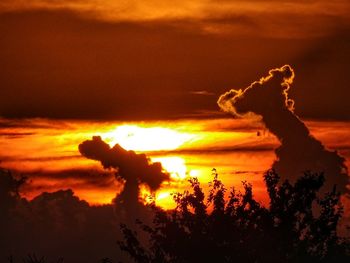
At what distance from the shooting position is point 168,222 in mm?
80688

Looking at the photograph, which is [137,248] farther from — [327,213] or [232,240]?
[327,213]

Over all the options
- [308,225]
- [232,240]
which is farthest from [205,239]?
[308,225]

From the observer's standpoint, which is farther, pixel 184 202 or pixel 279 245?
pixel 184 202

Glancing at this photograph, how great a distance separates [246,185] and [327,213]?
6.33 m

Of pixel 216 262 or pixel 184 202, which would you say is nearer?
pixel 216 262

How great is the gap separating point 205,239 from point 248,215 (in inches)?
151

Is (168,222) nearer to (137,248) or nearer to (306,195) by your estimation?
(137,248)

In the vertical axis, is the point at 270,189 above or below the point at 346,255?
above

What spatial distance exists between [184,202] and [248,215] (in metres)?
5.18

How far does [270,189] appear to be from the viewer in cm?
7962

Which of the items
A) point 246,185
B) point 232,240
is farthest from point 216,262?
point 246,185

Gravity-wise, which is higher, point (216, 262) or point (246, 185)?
point (246, 185)

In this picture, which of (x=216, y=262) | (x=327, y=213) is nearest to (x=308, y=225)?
(x=327, y=213)

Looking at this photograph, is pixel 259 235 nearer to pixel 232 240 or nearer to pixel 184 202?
pixel 232 240
